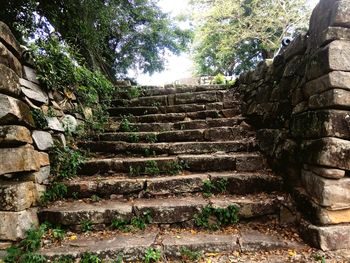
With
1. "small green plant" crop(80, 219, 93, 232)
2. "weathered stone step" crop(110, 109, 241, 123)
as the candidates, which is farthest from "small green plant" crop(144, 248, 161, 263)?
"weathered stone step" crop(110, 109, 241, 123)

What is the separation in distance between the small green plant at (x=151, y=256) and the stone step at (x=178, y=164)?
124 cm

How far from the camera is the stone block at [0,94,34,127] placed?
8.03 feet

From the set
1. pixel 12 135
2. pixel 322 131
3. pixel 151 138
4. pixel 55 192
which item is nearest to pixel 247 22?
pixel 151 138

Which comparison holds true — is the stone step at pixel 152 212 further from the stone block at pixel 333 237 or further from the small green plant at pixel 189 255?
the stone block at pixel 333 237

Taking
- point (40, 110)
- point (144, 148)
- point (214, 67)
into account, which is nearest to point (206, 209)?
point (144, 148)

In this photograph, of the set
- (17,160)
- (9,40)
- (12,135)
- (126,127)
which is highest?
(9,40)

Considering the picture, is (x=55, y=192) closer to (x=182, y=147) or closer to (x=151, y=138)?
(x=151, y=138)

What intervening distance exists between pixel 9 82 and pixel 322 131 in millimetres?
3009

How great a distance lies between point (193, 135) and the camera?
13.7 feet

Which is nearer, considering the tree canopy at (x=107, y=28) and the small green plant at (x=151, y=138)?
the small green plant at (x=151, y=138)

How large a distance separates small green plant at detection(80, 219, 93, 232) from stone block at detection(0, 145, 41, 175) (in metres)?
0.77

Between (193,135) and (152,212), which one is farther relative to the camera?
(193,135)

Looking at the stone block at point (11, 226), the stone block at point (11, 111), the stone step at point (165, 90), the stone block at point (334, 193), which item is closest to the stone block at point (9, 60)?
the stone block at point (11, 111)

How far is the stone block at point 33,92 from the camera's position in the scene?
A: 289cm
